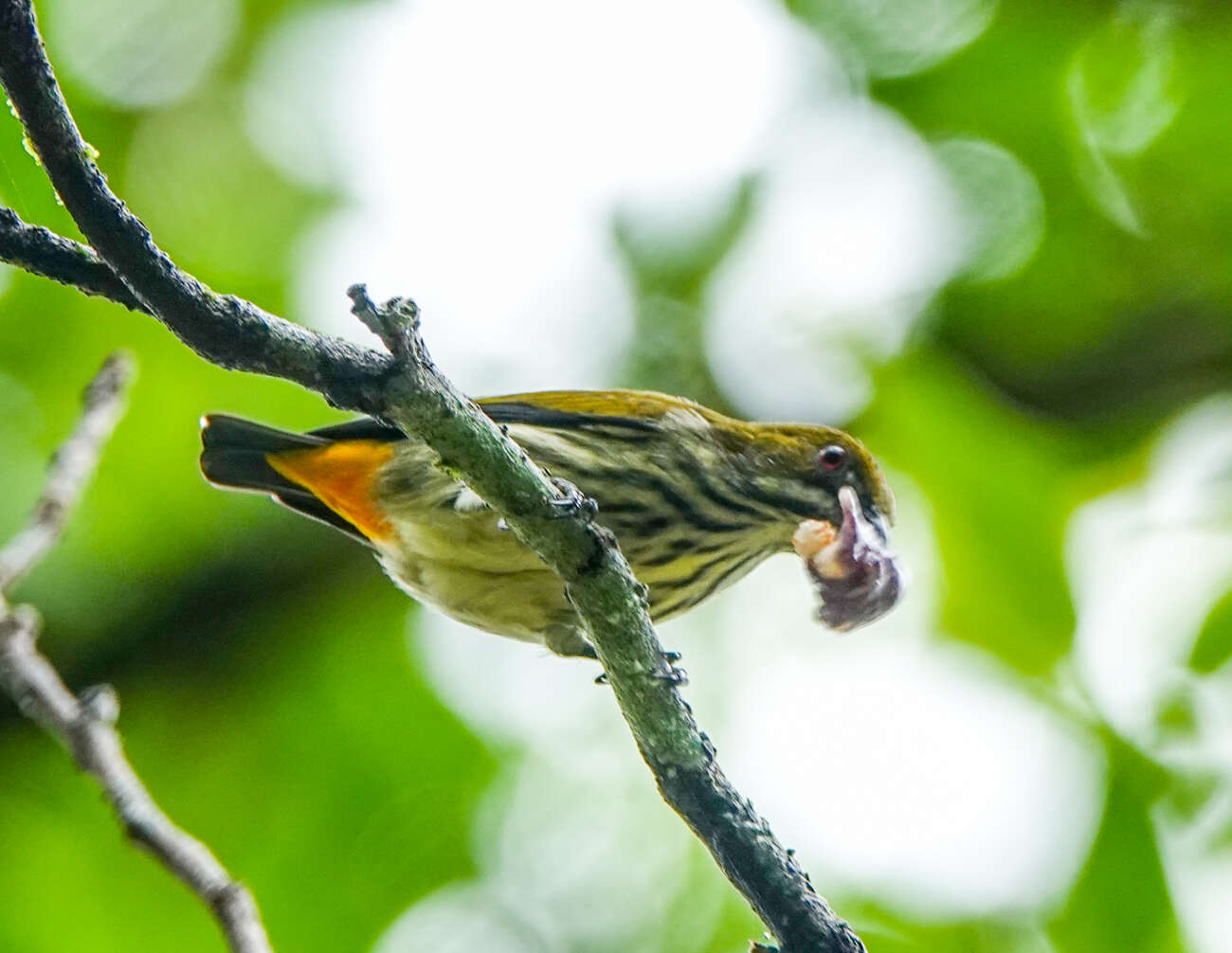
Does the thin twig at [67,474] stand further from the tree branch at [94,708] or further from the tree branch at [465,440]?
the tree branch at [465,440]

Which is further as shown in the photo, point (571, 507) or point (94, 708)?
point (94, 708)

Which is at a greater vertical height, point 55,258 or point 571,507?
point 55,258

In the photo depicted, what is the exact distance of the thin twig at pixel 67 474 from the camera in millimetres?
3684

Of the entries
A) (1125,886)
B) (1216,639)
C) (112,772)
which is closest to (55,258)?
(112,772)

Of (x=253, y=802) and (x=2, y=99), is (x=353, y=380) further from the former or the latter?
(x=253, y=802)

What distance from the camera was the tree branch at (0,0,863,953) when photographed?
204 cm

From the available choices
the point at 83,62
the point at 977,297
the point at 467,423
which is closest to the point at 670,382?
the point at 977,297

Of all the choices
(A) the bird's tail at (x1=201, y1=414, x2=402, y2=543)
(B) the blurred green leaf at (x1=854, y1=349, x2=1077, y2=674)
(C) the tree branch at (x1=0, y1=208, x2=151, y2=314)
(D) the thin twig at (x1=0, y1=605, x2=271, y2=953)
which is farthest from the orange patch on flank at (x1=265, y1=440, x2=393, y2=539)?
(C) the tree branch at (x1=0, y1=208, x2=151, y2=314)

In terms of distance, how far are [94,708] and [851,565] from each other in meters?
2.24

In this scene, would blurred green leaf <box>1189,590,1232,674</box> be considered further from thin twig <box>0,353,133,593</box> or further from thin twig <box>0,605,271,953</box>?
thin twig <box>0,353,133,593</box>

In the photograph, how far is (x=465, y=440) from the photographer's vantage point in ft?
8.59

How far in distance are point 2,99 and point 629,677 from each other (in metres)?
1.52

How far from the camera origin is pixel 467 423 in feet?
8.57

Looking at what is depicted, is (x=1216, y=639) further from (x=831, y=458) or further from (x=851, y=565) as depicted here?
(x=831, y=458)
